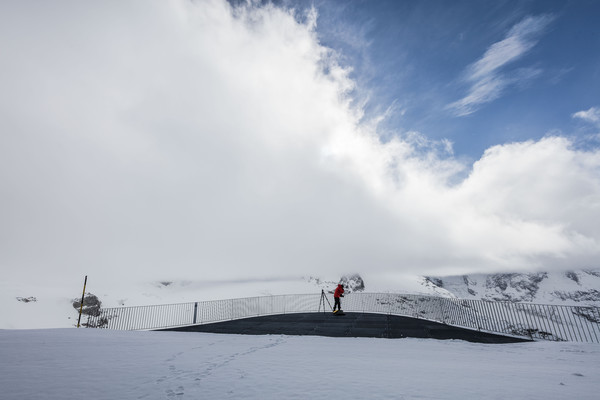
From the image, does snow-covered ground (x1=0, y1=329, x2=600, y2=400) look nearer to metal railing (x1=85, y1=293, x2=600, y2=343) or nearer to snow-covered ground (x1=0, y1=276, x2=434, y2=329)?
metal railing (x1=85, y1=293, x2=600, y2=343)

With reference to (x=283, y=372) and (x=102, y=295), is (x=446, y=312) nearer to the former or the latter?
(x=283, y=372)

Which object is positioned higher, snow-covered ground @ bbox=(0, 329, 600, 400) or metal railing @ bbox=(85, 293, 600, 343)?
metal railing @ bbox=(85, 293, 600, 343)

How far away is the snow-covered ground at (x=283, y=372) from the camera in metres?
5.72

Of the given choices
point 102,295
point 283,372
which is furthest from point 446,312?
point 102,295

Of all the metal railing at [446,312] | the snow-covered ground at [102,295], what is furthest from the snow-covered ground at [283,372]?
the snow-covered ground at [102,295]

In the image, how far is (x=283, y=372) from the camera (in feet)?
24.5

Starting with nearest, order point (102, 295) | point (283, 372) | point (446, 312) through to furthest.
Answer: point (283, 372) → point (446, 312) → point (102, 295)

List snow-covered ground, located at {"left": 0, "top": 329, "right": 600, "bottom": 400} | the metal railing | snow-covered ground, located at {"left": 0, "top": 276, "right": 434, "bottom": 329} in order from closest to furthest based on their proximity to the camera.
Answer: snow-covered ground, located at {"left": 0, "top": 329, "right": 600, "bottom": 400} → the metal railing → snow-covered ground, located at {"left": 0, "top": 276, "right": 434, "bottom": 329}

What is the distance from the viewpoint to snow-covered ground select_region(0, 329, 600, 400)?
Answer: 5723 mm

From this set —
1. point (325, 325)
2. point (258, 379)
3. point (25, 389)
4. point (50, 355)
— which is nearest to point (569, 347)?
point (325, 325)

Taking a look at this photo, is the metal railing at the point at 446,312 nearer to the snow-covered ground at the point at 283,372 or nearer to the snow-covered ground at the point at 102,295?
the snow-covered ground at the point at 283,372

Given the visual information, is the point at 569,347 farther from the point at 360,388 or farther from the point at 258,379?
the point at 258,379

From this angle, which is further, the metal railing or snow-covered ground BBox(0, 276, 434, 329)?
snow-covered ground BBox(0, 276, 434, 329)

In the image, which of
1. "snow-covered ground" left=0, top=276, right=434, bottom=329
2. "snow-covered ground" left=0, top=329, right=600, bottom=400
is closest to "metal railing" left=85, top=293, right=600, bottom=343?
"snow-covered ground" left=0, top=329, right=600, bottom=400
